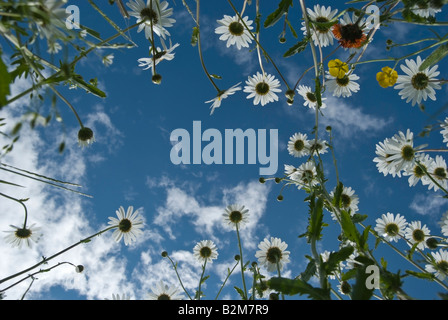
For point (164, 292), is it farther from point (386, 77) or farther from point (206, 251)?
point (386, 77)

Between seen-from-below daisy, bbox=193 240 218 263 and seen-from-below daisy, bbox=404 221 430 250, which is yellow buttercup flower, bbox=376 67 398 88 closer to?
seen-from-below daisy, bbox=404 221 430 250

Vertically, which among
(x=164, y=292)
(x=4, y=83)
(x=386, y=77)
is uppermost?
(x=386, y=77)

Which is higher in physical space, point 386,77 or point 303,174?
point 386,77

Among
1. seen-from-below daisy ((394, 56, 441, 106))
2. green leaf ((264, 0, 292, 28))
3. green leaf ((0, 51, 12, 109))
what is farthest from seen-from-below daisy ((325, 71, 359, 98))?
green leaf ((0, 51, 12, 109))

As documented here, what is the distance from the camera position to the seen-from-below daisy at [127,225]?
6.71ft

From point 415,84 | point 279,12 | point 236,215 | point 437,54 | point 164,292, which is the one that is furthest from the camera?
point 236,215

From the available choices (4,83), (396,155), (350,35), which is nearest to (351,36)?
(350,35)

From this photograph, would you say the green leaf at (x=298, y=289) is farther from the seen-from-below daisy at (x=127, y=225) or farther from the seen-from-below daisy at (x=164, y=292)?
the seen-from-below daisy at (x=127, y=225)

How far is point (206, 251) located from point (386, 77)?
1505mm

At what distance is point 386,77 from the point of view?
1.33 meters
